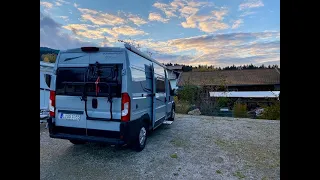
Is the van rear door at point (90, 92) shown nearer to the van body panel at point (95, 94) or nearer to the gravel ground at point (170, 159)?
the van body panel at point (95, 94)

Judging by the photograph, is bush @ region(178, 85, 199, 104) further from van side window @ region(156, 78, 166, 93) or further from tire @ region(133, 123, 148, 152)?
tire @ region(133, 123, 148, 152)

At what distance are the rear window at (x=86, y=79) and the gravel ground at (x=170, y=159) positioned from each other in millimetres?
1569

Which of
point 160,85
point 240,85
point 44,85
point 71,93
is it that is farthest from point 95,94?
point 240,85

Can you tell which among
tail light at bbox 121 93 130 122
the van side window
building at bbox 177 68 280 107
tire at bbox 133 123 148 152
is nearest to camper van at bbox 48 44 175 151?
tail light at bbox 121 93 130 122

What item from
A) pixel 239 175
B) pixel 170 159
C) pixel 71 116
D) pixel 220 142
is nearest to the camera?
pixel 239 175

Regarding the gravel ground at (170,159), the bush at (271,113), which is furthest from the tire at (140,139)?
the bush at (271,113)

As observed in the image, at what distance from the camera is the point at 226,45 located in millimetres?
11250

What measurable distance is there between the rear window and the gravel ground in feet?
5.15

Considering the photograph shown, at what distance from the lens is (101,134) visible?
404 centimetres

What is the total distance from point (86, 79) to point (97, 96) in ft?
1.59

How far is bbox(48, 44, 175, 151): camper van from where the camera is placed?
155 inches

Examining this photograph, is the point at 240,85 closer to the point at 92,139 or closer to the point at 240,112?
the point at 240,112

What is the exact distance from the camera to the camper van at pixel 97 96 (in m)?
3.94
